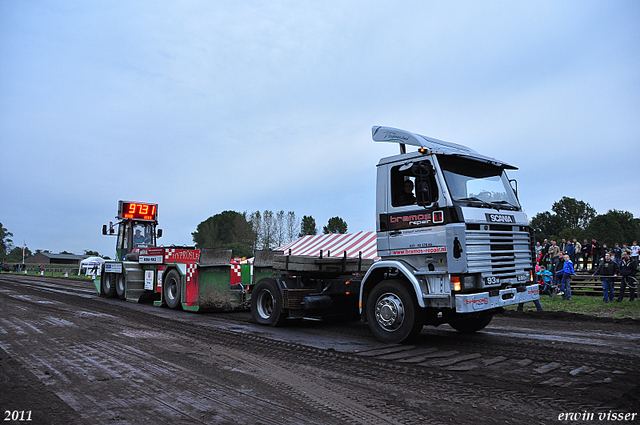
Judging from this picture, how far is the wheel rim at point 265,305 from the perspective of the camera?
9.70m

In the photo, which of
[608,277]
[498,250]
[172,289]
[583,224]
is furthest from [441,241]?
[583,224]

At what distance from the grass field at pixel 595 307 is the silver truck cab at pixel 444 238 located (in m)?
5.51

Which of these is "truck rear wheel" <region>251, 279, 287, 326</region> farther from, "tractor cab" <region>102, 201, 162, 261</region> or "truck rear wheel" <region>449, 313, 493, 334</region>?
"tractor cab" <region>102, 201, 162, 261</region>

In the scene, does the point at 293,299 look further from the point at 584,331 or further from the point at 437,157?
the point at 584,331

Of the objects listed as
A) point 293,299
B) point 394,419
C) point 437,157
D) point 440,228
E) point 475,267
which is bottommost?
point 394,419

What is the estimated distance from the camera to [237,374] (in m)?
5.44

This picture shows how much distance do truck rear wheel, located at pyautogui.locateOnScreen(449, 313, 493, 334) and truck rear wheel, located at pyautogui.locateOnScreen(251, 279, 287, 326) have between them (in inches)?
136

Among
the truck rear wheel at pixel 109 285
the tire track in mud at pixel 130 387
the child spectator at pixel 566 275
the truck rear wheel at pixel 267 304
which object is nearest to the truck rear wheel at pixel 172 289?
the truck rear wheel at pixel 267 304

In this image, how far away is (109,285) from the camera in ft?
55.4

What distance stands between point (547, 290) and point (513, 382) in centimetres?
1209

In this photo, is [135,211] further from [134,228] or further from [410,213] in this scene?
[410,213]

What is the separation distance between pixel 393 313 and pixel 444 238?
57.9 inches

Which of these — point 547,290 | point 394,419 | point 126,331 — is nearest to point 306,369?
point 394,419

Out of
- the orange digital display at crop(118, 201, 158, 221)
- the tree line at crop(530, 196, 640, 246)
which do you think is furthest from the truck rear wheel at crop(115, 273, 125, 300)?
the tree line at crop(530, 196, 640, 246)
